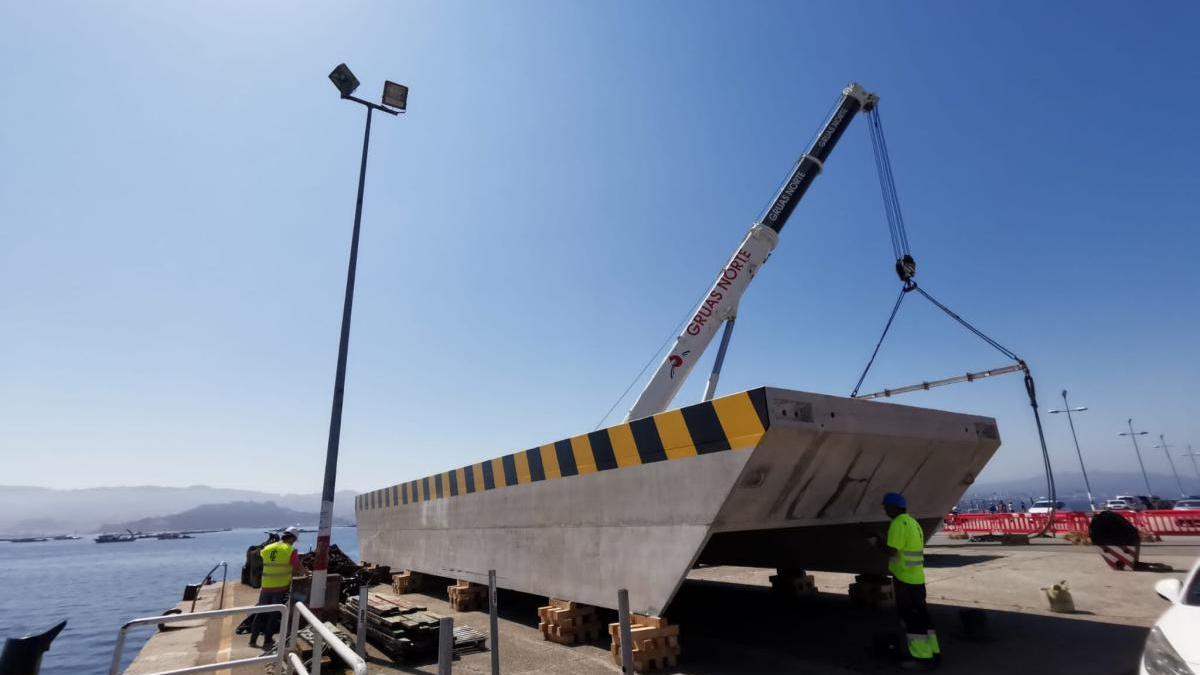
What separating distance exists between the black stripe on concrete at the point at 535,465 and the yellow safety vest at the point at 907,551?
5016 mm

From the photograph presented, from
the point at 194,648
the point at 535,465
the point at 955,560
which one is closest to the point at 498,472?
the point at 535,465

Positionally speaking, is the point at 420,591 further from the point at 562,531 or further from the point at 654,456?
the point at 654,456

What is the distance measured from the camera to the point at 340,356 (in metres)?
10.8

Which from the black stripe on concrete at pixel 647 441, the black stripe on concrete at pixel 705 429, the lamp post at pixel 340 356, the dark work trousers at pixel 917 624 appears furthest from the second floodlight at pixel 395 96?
the dark work trousers at pixel 917 624

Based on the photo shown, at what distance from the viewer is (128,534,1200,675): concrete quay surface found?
5.96 m

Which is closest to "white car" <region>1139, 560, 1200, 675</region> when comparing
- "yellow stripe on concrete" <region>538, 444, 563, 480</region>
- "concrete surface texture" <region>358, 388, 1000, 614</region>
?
"concrete surface texture" <region>358, 388, 1000, 614</region>

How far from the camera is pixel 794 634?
749cm

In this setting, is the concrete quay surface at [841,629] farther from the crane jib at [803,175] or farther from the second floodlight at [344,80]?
the second floodlight at [344,80]

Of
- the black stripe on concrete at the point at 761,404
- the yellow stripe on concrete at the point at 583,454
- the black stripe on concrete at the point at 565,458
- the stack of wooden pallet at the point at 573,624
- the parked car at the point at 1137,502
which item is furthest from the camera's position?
the parked car at the point at 1137,502

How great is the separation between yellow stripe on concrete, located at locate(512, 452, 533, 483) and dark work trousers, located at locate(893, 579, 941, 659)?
5.56 metres

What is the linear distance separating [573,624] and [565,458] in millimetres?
2244

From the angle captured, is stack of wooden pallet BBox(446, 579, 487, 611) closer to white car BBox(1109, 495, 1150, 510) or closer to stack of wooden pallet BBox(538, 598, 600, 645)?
stack of wooden pallet BBox(538, 598, 600, 645)

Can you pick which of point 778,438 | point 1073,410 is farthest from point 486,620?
point 1073,410

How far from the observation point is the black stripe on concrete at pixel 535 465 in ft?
29.5
